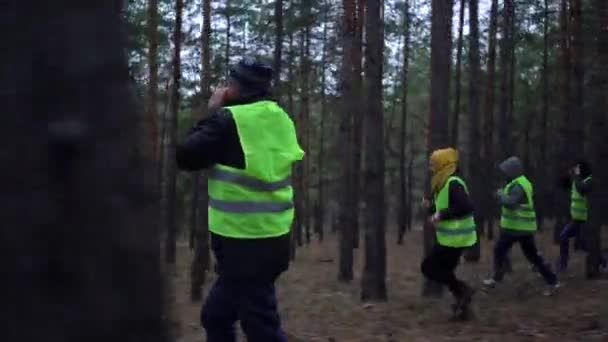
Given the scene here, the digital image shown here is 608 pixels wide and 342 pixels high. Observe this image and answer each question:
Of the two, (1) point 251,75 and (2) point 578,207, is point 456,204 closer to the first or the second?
(1) point 251,75

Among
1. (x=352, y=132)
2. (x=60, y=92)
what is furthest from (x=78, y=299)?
(x=352, y=132)

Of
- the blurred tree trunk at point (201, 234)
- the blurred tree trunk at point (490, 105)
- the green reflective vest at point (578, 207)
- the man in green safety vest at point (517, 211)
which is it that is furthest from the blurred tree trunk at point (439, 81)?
the blurred tree trunk at point (490, 105)

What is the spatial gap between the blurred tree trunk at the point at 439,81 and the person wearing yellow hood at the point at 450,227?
2.41m

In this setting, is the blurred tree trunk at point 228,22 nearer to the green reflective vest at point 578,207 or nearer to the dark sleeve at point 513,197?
the green reflective vest at point 578,207

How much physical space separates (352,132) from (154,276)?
1819 centimetres

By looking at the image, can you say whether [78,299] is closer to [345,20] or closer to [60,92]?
[60,92]

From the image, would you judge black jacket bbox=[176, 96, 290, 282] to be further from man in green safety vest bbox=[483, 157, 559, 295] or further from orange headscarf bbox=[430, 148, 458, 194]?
man in green safety vest bbox=[483, 157, 559, 295]

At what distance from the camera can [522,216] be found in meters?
12.3

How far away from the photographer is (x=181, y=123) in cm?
3222

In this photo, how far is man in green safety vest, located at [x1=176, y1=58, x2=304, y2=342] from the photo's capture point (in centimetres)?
480

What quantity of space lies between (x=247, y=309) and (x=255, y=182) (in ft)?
2.41

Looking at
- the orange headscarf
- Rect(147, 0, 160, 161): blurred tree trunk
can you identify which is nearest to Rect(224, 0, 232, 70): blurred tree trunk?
Rect(147, 0, 160, 161): blurred tree trunk

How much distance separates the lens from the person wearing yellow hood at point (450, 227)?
9.31 meters

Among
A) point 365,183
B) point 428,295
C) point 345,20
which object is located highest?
point 345,20
